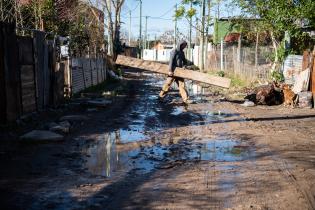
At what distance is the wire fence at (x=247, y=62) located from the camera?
73.8ft

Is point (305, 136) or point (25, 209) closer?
point (25, 209)

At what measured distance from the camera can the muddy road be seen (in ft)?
17.8

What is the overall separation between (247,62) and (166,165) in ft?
62.4

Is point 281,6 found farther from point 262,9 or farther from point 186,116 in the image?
point 186,116

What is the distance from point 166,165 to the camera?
718 cm

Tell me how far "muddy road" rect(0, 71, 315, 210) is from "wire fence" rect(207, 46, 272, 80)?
33.7 ft

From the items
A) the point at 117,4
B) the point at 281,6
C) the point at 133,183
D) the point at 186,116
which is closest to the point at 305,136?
the point at 186,116

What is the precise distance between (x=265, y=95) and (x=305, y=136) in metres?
5.73

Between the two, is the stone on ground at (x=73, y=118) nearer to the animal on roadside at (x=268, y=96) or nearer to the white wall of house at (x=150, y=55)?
the animal on roadside at (x=268, y=96)

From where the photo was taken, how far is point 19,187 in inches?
231

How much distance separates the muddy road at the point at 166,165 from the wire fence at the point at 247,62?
33.7ft

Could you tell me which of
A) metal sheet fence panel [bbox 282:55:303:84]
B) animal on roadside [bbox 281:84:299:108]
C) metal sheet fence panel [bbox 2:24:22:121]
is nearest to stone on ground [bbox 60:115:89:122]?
metal sheet fence panel [bbox 2:24:22:121]

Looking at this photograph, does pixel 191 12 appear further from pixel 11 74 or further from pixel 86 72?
pixel 11 74

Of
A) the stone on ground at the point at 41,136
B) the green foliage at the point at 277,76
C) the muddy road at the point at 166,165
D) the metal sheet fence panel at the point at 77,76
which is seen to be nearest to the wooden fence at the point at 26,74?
the muddy road at the point at 166,165
